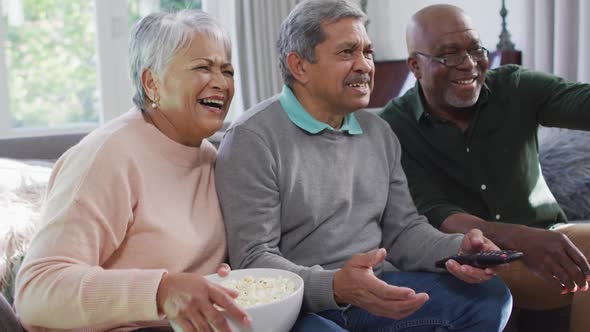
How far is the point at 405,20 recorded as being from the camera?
4566mm

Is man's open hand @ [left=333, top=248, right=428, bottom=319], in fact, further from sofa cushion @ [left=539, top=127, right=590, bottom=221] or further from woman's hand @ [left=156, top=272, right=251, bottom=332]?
sofa cushion @ [left=539, top=127, right=590, bottom=221]

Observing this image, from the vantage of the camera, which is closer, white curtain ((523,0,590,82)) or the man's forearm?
the man's forearm

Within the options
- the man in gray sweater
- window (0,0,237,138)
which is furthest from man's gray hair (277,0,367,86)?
window (0,0,237,138)

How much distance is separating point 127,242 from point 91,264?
116mm

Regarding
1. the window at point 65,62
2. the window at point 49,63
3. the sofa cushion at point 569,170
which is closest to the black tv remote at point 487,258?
the sofa cushion at point 569,170

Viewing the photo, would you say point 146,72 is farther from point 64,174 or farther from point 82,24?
point 82,24

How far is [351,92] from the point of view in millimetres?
1766

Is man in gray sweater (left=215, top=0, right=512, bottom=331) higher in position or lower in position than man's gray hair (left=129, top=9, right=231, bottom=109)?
lower

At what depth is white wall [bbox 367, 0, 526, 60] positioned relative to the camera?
396 centimetres

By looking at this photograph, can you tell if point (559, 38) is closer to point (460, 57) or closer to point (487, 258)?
point (460, 57)

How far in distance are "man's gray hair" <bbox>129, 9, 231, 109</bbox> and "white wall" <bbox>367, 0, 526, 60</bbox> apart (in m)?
2.63

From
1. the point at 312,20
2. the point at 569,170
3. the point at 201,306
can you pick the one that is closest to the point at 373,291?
the point at 201,306

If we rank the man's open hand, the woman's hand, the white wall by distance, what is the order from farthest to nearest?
the white wall
the man's open hand
the woman's hand

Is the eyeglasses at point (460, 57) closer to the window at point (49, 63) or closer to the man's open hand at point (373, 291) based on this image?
the man's open hand at point (373, 291)
